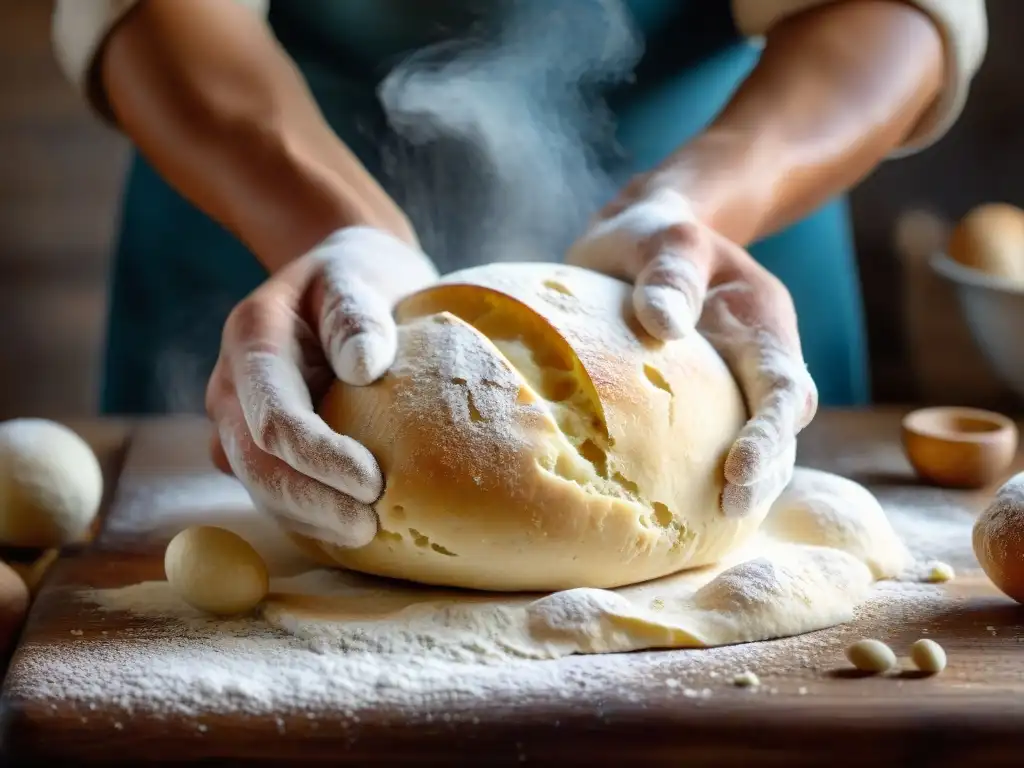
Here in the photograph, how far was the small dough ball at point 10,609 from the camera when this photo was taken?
119 cm

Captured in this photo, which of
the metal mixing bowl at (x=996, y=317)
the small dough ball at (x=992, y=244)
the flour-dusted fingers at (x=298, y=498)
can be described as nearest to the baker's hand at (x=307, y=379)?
the flour-dusted fingers at (x=298, y=498)

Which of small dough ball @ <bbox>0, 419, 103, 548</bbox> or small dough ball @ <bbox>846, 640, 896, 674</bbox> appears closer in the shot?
small dough ball @ <bbox>846, 640, 896, 674</bbox>

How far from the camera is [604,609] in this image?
1.07 metres

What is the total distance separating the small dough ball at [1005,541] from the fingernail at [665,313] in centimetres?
34

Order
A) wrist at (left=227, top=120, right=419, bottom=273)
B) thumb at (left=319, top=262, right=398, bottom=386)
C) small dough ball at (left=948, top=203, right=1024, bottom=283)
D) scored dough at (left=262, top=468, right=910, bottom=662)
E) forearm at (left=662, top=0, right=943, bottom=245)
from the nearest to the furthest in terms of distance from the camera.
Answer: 1. scored dough at (left=262, top=468, right=910, bottom=662)
2. thumb at (left=319, top=262, right=398, bottom=386)
3. wrist at (left=227, top=120, right=419, bottom=273)
4. forearm at (left=662, top=0, right=943, bottom=245)
5. small dough ball at (left=948, top=203, right=1024, bottom=283)

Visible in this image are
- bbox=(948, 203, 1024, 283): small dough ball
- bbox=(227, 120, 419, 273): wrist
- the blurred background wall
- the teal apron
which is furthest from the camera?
the blurred background wall

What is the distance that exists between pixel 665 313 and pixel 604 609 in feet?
0.95

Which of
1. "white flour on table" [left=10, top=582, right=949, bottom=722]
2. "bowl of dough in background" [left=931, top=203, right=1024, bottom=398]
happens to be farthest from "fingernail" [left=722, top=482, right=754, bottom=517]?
"bowl of dough in background" [left=931, top=203, right=1024, bottom=398]

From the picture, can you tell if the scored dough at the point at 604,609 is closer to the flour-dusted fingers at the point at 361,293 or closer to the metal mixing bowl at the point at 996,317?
the flour-dusted fingers at the point at 361,293

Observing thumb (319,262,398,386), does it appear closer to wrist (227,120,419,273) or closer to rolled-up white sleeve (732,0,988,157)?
wrist (227,120,419,273)

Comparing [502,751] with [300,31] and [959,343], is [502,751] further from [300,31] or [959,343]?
[959,343]

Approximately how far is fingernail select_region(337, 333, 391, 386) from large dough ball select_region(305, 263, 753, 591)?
0.01 m

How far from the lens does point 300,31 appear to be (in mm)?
1883

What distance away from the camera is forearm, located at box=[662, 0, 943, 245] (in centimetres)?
164
